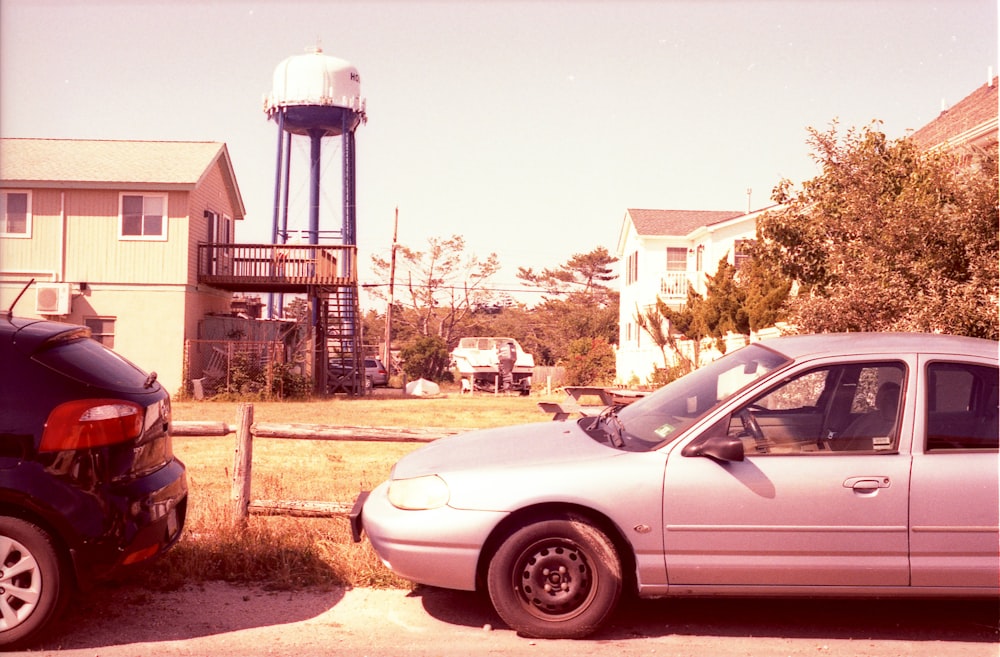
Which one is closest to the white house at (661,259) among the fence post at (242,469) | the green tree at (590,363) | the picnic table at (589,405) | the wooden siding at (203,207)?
the green tree at (590,363)

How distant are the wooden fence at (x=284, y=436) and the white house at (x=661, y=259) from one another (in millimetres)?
27149

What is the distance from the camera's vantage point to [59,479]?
5070 millimetres

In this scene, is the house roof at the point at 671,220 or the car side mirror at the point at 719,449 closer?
the car side mirror at the point at 719,449

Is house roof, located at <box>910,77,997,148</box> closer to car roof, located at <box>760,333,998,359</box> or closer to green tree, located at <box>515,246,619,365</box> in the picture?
car roof, located at <box>760,333,998,359</box>

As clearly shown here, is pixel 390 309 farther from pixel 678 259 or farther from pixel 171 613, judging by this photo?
pixel 171 613

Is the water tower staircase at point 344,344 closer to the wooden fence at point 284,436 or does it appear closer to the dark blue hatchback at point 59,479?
the wooden fence at point 284,436

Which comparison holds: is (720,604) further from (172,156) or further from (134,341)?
(172,156)

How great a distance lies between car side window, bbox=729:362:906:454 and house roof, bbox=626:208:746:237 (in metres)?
34.1

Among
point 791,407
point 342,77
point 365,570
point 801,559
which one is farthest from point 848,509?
point 342,77

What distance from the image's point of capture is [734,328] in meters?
28.8

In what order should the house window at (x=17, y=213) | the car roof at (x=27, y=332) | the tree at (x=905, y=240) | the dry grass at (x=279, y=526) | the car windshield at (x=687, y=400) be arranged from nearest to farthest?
the car roof at (x=27, y=332)
the car windshield at (x=687, y=400)
the dry grass at (x=279, y=526)
the tree at (x=905, y=240)
the house window at (x=17, y=213)

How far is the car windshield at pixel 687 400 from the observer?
5715mm

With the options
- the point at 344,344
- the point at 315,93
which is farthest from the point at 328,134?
the point at 344,344

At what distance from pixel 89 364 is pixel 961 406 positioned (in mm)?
4811
